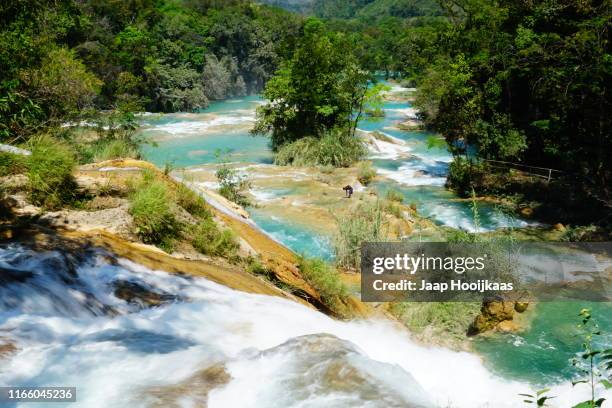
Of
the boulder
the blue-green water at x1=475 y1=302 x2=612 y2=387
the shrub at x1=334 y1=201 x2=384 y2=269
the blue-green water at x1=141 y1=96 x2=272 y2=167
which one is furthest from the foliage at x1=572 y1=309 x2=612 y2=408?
the blue-green water at x1=141 y1=96 x2=272 y2=167

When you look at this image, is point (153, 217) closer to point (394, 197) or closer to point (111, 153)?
point (111, 153)

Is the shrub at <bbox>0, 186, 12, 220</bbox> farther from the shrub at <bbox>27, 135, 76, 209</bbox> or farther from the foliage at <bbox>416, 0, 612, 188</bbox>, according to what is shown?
the foliage at <bbox>416, 0, 612, 188</bbox>

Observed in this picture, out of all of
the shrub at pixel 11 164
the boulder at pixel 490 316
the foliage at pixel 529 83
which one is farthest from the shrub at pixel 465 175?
the shrub at pixel 11 164

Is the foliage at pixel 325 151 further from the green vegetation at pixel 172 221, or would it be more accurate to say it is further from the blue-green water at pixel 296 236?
the green vegetation at pixel 172 221

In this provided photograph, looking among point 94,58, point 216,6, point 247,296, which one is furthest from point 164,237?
point 216,6

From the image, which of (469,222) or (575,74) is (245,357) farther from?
(575,74)

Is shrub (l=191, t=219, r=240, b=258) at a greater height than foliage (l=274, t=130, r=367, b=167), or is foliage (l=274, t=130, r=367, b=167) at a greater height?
shrub (l=191, t=219, r=240, b=258)
